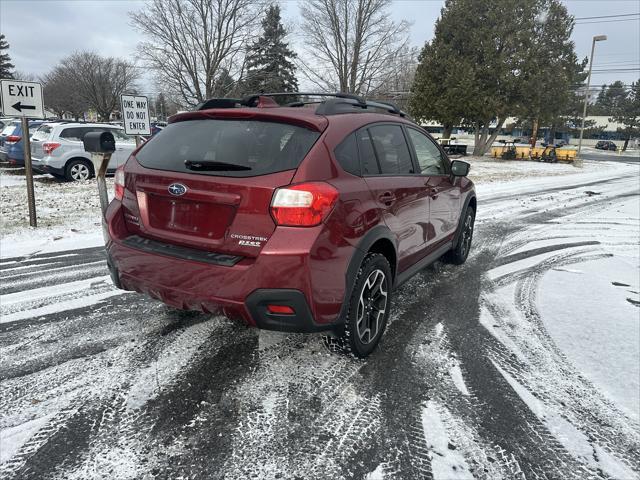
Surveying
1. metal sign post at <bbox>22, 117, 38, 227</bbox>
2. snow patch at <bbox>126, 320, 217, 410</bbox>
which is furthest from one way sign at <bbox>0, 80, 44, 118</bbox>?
snow patch at <bbox>126, 320, 217, 410</bbox>

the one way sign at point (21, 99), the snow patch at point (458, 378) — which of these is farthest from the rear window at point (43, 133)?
the snow patch at point (458, 378)

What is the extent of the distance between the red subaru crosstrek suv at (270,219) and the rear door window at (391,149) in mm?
17

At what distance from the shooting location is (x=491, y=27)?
86.3ft

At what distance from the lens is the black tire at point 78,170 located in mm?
12266

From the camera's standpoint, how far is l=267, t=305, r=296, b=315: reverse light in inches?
95.9

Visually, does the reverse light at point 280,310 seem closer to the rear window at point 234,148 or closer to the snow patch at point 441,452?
the rear window at point 234,148

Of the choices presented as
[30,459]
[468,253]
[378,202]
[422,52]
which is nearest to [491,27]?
[422,52]

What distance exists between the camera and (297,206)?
7.90 ft

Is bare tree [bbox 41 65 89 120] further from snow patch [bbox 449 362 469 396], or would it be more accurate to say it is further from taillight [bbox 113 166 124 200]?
snow patch [bbox 449 362 469 396]

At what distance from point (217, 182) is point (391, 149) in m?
1.57

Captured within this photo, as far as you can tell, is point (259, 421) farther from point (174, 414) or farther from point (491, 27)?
point (491, 27)

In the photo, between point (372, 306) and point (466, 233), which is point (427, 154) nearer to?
point (466, 233)

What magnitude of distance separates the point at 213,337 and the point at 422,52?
30.2 m

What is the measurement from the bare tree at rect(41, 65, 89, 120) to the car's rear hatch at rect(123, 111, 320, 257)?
190 feet
